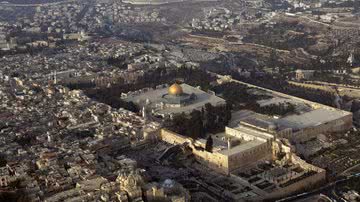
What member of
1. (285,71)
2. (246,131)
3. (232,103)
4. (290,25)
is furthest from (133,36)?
(246,131)

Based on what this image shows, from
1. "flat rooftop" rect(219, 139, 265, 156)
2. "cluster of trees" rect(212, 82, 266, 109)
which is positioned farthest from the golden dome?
"flat rooftop" rect(219, 139, 265, 156)

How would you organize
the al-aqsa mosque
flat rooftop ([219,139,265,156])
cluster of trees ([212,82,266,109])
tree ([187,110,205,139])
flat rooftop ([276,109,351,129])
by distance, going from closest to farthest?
1. flat rooftop ([219,139,265,156])
2. tree ([187,110,205,139])
3. flat rooftop ([276,109,351,129])
4. the al-aqsa mosque
5. cluster of trees ([212,82,266,109])

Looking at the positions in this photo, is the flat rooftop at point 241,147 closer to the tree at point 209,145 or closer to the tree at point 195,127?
the tree at point 209,145

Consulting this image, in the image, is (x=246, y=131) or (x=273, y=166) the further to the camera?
(x=246, y=131)

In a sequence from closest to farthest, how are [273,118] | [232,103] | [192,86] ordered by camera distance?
1. [273,118]
2. [232,103]
3. [192,86]

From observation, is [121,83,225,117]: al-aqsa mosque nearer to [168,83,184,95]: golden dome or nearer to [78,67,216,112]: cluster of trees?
[168,83,184,95]: golden dome

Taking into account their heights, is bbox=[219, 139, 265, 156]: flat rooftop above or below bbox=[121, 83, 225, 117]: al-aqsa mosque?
above

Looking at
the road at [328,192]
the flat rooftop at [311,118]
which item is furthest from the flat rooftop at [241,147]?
the road at [328,192]

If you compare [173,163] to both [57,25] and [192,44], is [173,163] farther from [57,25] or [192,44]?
[57,25]
